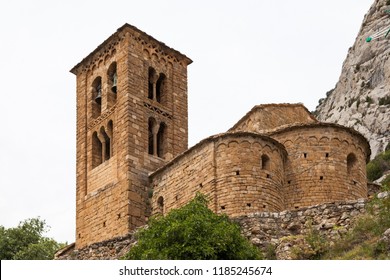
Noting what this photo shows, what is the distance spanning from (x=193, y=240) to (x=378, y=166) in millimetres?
47558

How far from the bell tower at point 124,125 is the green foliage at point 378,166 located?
90.6 ft

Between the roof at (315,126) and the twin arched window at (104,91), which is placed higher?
the twin arched window at (104,91)

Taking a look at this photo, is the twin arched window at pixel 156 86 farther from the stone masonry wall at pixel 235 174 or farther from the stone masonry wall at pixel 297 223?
the stone masonry wall at pixel 297 223

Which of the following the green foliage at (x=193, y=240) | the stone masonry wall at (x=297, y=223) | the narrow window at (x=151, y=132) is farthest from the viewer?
the narrow window at (x=151, y=132)

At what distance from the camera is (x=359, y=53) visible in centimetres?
9538

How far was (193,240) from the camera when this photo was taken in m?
28.9

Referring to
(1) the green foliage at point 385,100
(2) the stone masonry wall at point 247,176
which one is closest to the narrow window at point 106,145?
(2) the stone masonry wall at point 247,176

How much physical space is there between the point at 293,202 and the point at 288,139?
9.20 feet

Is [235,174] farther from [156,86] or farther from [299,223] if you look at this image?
[156,86]

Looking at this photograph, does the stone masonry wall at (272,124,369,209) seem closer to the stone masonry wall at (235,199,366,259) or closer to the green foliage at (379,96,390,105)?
the stone masonry wall at (235,199,366,259)

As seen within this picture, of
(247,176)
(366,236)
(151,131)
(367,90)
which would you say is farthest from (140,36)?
(367,90)

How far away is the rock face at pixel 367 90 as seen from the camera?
81750mm

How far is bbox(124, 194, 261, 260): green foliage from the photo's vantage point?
2859 centimetres

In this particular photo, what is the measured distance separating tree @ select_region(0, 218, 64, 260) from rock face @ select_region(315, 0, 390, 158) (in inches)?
1265
